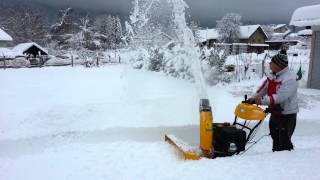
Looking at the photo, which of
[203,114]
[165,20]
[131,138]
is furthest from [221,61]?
[203,114]

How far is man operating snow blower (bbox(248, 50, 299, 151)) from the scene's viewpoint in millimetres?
4879

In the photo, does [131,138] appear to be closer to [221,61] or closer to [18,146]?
[18,146]

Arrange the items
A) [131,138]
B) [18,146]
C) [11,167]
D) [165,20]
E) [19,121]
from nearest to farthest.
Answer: [11,167] < [18,146] < [131,138] < [19,121] < [165,20]

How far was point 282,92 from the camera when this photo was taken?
Answer: 486cm

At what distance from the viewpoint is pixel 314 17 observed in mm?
13859

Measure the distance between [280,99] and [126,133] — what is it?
444 centimetres

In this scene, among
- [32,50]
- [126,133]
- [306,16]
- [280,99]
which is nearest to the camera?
[280,99]

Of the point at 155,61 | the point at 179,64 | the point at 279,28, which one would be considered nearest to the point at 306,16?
the point at 179,64

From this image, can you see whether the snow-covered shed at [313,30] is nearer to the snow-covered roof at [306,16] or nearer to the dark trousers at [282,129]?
the snow-covered roof at [306,16]

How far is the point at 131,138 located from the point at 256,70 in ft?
40.5

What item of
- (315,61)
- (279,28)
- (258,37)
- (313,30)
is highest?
(279,28)

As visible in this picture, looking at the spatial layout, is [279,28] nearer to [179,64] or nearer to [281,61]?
[179,64]

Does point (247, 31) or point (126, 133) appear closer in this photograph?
point (126, 133)

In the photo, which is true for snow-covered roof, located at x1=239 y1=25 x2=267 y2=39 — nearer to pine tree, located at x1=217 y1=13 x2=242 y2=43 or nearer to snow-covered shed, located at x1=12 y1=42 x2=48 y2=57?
pine tree, located at x1=217 y1=13 x2=242 y2=43
